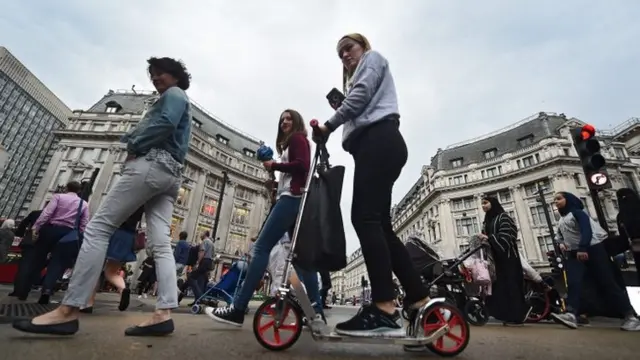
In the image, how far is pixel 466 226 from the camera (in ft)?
123

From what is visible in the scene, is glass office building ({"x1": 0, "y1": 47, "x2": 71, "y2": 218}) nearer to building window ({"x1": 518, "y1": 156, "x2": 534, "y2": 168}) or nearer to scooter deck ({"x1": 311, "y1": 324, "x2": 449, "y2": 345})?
scooter deck ({"x1": 311, "y1": 324, "x2": 449, "y2": 345})

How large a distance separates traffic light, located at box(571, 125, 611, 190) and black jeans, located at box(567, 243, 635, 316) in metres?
0.99

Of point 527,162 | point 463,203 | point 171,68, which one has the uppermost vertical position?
point 527,162

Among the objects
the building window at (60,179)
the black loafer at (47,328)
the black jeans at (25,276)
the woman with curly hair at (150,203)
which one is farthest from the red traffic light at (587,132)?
the building window at (60,179)

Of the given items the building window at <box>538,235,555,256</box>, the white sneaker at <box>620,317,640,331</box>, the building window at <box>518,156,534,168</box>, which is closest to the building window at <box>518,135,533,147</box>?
the building window at <box>518,156,534,168</box>

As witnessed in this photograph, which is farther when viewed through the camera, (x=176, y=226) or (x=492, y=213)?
(x=176, y=226)

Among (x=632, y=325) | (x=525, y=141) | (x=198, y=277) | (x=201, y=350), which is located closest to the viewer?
(x=201, y=350)

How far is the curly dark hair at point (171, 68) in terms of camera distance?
260 centimetres

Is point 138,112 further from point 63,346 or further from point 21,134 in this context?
point 21,134

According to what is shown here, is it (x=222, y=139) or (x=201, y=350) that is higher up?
(x=222, y=139)

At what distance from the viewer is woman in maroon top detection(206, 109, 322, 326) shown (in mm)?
2395

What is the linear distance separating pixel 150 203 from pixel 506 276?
4719 mm

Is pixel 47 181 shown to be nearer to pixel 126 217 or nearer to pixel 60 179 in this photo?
pixel 60 179

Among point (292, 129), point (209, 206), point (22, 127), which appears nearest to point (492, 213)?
point (292, 129)
